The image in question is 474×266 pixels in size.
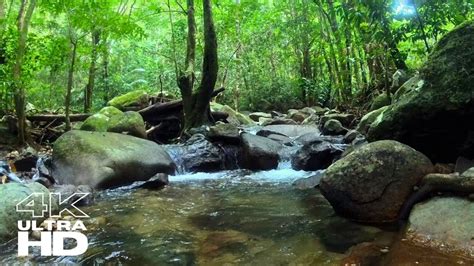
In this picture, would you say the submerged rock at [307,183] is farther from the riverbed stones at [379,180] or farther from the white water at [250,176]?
the riverbed stones at [379,180]

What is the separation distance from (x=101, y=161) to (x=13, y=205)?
105 inches

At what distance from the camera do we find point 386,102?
1034cm

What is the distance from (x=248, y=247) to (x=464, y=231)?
1893 mm

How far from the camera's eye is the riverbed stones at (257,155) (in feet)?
27.8

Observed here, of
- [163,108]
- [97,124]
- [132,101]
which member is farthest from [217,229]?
[132,101]

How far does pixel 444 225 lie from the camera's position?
11.8 feet

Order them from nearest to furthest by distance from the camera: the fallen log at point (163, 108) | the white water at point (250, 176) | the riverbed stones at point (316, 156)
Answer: the white water at point (250, 176) < the riverbed stones at point (316, 156) < the fallen log at point (163, 108)

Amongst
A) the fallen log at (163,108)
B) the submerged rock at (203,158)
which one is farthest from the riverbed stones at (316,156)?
the fallen log at (163,108)

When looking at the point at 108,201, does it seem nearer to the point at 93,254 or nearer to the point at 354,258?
the point at 93,254

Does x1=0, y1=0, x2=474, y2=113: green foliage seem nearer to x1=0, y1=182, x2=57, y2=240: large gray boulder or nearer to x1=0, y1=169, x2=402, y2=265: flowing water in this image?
x1=0, y1=169, x2=402, y2=265: flowing water

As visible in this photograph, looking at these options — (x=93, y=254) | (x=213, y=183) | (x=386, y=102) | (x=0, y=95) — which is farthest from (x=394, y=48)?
(x=0, y=95)

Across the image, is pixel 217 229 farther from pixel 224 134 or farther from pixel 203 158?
pixel 224 134

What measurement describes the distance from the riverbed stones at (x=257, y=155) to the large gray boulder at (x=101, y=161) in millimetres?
1710

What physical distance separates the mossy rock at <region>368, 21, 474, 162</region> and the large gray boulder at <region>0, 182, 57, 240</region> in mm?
4426
